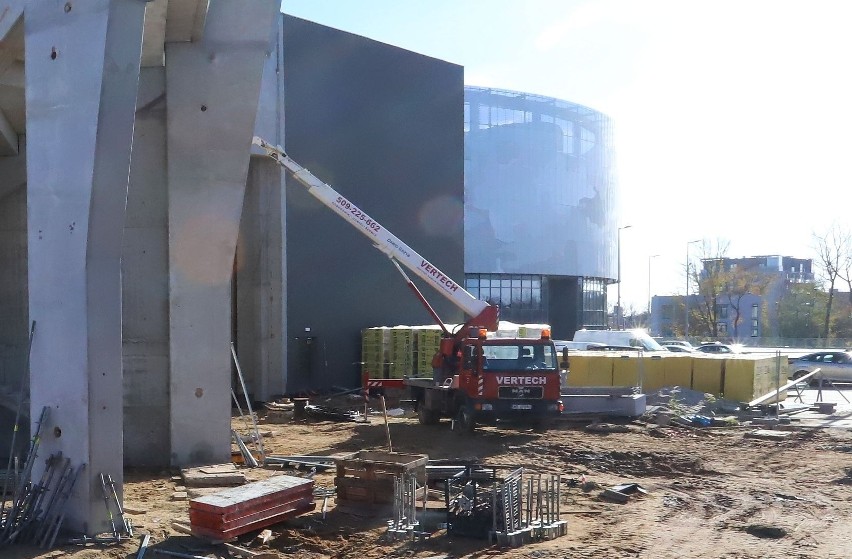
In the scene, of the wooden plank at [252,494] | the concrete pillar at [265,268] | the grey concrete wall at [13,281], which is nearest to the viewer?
the wooden plank at [252,494]

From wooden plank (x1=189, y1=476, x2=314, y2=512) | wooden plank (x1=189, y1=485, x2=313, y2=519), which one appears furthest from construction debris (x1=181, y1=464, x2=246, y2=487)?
wooden plank (x1=189, y1=485, x2=313, y2=519)

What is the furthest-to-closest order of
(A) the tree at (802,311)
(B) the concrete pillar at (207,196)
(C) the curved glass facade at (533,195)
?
(A) the tree at (802,311)
(C) the curved glass facade at (533,195)
(B) the concrete pillar at (207,196)

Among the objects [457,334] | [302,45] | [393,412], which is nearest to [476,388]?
[457,334]

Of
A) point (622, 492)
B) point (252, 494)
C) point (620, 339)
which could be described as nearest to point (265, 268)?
Answer: point (620, 339)

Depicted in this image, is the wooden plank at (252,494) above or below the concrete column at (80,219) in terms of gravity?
below

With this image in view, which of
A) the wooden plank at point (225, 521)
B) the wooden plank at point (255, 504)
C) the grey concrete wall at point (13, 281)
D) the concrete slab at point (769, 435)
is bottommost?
the concrete slab at point (769, 435)

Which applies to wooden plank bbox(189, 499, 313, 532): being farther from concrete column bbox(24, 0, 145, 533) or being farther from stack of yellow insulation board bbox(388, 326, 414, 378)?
stack of yellow insulation board bbox(388, 326, 414, 378)

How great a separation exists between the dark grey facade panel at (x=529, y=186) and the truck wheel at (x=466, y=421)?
1703 inches

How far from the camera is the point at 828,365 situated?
3309 cm

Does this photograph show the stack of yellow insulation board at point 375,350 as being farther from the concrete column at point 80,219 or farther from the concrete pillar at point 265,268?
the concrete column at point 80,219

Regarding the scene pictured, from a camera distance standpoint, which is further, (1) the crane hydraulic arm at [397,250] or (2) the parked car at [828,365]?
(2) the parked car at [828,365]

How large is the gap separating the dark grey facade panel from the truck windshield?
43180mm

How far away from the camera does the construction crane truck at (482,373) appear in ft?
60.6

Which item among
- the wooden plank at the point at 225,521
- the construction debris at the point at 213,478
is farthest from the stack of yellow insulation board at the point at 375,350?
the wooden plank at the point at 225,521
